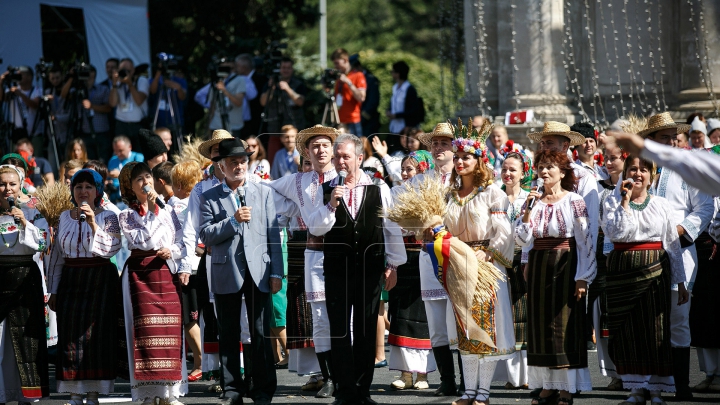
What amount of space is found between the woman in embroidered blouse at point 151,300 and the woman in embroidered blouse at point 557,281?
8.34ft

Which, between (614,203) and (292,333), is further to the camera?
(292,333)

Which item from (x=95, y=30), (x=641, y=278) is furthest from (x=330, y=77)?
(x=641, y=278)

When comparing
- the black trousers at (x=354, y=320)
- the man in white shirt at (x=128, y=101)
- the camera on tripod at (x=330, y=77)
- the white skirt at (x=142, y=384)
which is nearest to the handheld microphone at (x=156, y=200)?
the white skirt at (x=142, y=384)

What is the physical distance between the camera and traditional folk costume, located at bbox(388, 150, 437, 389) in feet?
28.1

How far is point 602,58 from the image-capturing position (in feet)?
44.1

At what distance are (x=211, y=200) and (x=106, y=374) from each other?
149 cm

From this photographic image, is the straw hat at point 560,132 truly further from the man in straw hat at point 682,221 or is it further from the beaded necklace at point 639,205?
the beaded necklace at point 639,205

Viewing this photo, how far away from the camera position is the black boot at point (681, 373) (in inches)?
308

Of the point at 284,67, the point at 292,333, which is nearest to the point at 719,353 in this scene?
the point at 292,333

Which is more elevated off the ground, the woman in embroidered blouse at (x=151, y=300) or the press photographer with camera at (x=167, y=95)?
the press photographer with camera at (x=167, y=95)

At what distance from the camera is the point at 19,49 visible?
594 inches

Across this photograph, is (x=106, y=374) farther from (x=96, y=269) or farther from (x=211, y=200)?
(x=211, y=200)

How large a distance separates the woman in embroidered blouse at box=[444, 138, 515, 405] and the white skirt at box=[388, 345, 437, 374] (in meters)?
1.11

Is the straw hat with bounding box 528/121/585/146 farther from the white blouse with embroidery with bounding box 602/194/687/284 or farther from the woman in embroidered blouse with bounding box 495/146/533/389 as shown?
the white blouse with embroidery with bounding box 602/194/687/284
